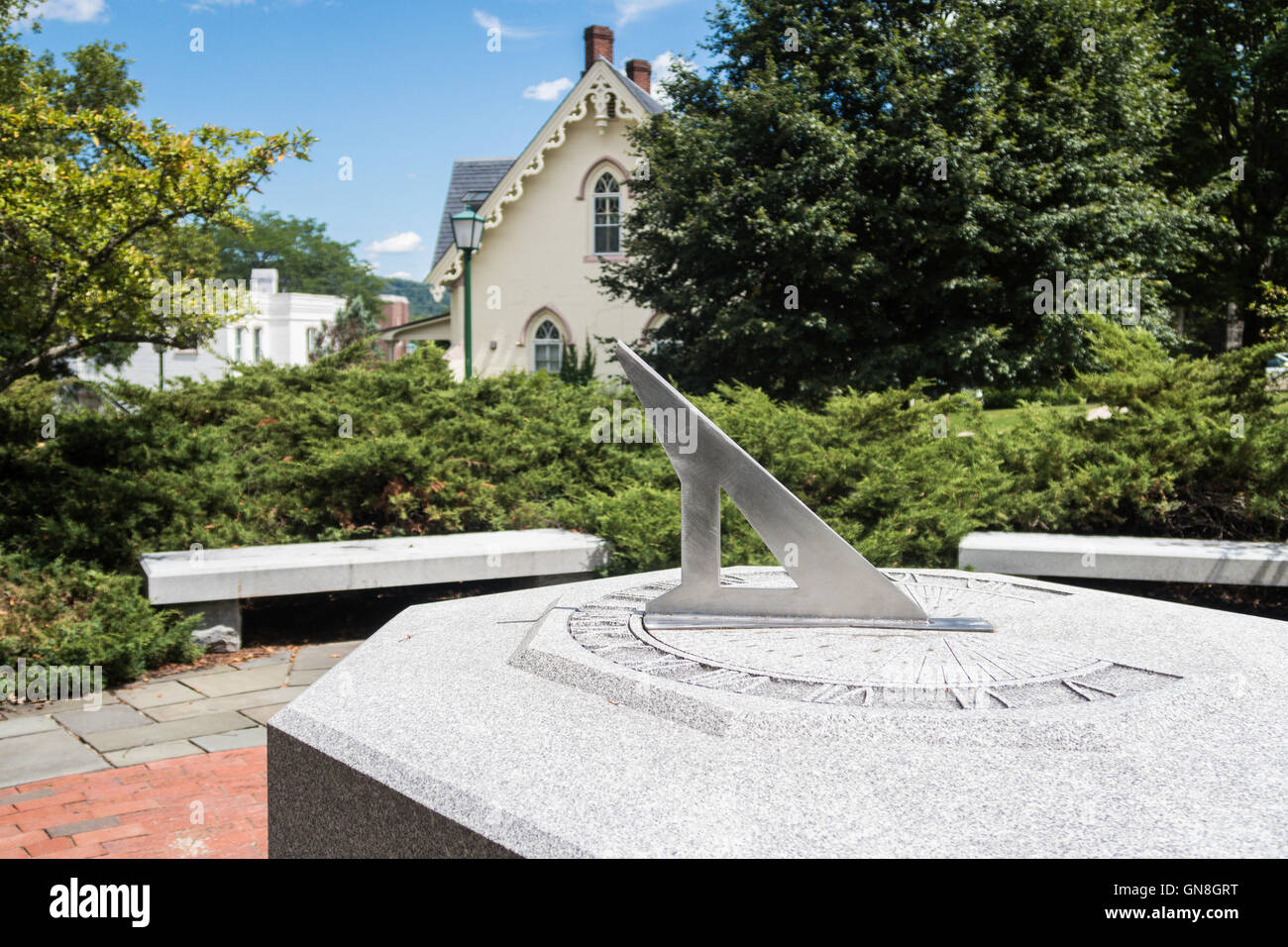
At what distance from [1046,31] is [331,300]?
1762 inches

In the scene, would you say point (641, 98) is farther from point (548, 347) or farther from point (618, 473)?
point (618, 473)

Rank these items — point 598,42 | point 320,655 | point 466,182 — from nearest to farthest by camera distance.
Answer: point 320,655 < point 598,42 < point 466,182

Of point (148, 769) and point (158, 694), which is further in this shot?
point (158, 694)

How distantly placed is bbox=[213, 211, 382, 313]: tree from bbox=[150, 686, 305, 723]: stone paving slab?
74478 millimetres

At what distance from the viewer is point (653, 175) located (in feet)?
49.1

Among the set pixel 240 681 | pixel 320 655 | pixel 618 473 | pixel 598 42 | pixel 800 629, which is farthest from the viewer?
pixel 598 42

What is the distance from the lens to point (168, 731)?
4.86 metres

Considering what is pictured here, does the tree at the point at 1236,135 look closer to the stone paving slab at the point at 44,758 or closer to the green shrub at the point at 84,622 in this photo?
the green shrub at the point at 84,622

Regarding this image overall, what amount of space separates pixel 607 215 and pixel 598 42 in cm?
697

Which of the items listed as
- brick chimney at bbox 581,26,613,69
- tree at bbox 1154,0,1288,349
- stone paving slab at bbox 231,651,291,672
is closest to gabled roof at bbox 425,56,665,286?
brick chimney at bbox 581,26,613,69

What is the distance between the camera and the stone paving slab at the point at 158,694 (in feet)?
17.5

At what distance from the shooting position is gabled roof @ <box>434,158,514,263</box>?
1177 inches

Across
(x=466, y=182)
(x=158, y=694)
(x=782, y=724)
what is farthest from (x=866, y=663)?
(x=466, y=182)
